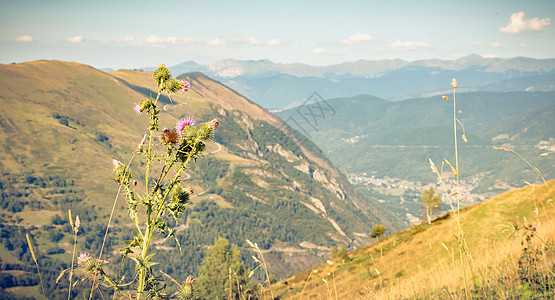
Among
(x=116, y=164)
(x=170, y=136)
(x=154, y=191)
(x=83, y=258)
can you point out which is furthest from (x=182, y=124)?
(x=83, y=258)

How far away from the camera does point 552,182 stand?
1054 inches

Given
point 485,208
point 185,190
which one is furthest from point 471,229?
point 185,190

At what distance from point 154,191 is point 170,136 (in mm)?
934

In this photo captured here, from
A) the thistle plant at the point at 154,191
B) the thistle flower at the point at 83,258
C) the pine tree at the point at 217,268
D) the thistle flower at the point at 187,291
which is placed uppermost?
the thistle plant at the point at 154,191

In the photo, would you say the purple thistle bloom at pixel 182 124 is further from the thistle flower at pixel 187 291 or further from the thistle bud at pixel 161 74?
the thistle flower at pixel 187 291

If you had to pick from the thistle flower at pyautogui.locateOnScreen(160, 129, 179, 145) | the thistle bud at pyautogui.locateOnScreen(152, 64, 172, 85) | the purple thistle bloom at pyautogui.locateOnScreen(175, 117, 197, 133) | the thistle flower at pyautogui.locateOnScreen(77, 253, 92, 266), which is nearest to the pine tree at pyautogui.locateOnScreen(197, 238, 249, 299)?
the thistle flower at pyautogui.locateOnScreen(77, 253, 92, 266)

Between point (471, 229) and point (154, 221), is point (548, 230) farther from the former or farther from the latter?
point (471, 229)

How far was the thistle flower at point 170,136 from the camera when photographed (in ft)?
15.4

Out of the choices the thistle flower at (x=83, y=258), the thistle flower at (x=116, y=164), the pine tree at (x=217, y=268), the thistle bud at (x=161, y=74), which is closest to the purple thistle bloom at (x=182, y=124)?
the thistle bud at (x=161, y=74)

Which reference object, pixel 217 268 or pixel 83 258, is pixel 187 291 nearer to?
pixel 83 258

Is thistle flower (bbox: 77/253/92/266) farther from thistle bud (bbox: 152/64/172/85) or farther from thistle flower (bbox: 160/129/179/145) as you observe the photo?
thistle bud (bbox: 152/64/172/85)

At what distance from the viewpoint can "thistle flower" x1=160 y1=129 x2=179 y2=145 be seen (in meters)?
4.70

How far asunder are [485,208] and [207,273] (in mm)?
67079

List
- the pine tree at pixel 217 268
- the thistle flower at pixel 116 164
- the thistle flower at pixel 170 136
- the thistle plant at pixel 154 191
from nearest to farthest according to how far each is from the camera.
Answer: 1. the thistle plant at pixel 154 191
2. the thistle flower at pixel 116 164
3. the thistle flower at pixel 170 136
4. the pine tree at pixel 217 268
